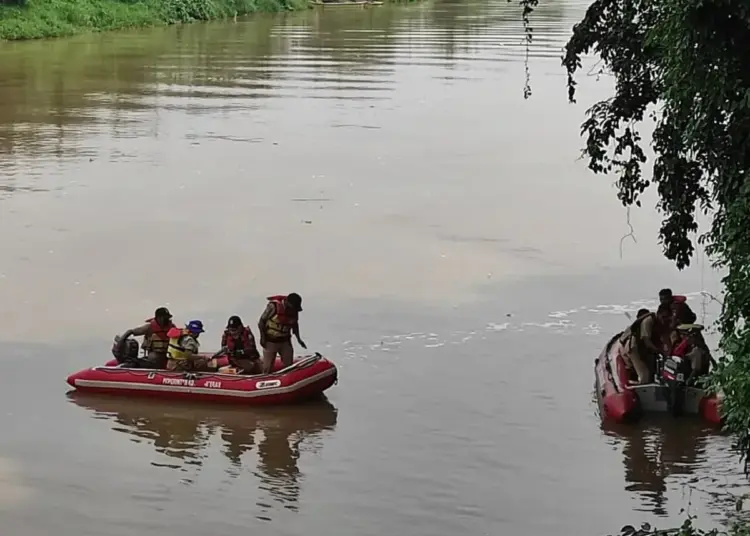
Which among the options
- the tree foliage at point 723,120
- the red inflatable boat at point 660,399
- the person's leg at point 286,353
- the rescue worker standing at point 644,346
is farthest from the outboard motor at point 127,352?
the tree foliage at point 723,120

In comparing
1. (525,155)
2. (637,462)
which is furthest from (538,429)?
(525,155)

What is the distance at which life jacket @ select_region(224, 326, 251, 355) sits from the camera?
1301 centimetres

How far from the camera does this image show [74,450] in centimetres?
1191

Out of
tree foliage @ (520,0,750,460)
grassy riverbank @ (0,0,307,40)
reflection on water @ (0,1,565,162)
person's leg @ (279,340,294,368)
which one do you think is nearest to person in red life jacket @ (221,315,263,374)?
person's leg @ (279,340,294,368)

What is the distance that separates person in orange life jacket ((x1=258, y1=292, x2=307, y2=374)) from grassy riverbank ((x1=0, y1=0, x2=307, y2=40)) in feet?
109

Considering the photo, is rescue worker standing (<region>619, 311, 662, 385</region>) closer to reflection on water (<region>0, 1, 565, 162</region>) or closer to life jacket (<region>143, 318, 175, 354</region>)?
life jacket (<region>143, 318, 175, 354</region>)

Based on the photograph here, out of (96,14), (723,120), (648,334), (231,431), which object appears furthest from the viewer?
(96,14)

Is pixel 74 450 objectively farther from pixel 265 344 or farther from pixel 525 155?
pixel 525 155

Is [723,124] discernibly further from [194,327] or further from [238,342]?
[194,327]

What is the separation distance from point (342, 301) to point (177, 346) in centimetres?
381

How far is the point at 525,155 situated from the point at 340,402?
14.6 m

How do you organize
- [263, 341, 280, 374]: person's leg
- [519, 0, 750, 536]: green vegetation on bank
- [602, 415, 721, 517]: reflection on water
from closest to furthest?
[519, 0, 750, 536]: green vegetation on bank, [602, 415, 721, 517]: reflection on water, [263, 341, 280, 374]: person's leg

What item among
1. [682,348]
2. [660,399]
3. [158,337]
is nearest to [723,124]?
[682,348]

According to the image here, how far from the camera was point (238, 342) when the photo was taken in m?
13.1
